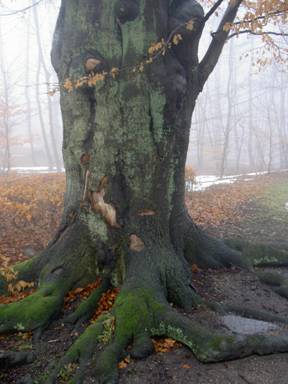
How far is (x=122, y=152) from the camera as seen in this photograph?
507cm

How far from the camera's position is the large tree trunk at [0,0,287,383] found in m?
4.95

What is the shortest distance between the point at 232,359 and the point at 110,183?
109 inches

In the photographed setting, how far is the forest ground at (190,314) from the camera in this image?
11.6 ft

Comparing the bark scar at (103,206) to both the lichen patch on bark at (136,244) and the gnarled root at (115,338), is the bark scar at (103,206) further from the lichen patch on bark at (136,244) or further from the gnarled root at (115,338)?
the gnarled root at (115,338)

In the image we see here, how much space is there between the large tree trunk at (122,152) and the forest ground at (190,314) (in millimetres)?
369

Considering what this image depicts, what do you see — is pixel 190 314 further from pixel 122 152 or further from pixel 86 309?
pixel 122 152

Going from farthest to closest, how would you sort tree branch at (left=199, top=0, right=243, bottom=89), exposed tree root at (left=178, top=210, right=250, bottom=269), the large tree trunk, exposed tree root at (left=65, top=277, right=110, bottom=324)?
exposed tree root at (left=178, top=210, right=250, bottom=269), tree branch at (left=199, top=0, right=243, bottom=89), the large tree trunk, exposed tree root at (left=65, top=277, right=110, bottom=324)

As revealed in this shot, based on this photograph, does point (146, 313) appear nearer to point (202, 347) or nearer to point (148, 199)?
point (202, 347)

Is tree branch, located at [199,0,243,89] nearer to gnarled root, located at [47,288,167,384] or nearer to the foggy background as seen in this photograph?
gnarled root, located at [47,288,167,384]

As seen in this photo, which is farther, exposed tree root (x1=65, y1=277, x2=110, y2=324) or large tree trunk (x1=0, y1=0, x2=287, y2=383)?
large tree trunk (x1=0, y1=0, x2=287, y2=383)

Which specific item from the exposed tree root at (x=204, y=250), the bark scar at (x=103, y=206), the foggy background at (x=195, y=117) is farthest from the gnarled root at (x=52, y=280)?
the foggy background at (x=195, y=117)

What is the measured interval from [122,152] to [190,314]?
7.97 ft

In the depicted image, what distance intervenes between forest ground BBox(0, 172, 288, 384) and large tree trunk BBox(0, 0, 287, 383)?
37 centimetres

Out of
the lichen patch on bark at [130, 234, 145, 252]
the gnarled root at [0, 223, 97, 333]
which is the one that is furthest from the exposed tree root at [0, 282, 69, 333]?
the lichen patch on bark at [130, 234, 145, 252]
